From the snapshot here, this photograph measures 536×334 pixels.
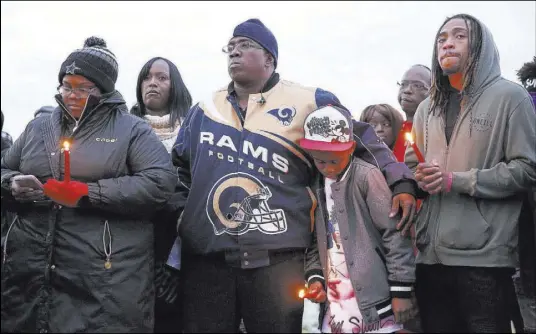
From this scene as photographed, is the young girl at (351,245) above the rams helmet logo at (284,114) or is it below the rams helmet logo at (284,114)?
below

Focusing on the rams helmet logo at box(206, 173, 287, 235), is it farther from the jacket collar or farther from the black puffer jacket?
the jacket collar

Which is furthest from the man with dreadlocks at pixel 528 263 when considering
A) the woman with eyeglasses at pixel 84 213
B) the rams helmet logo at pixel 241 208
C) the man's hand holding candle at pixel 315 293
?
the woman with eyeglasses at pixel 84 213

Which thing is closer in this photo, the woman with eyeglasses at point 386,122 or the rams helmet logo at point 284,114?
the rams helmet logo at point 284,114

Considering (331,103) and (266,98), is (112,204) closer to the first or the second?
(266,98)

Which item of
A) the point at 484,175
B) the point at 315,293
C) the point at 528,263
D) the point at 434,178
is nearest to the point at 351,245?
the point at 315,293

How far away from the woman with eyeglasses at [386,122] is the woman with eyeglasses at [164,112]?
1.61 meters

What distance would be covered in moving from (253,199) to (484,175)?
4.47 feet

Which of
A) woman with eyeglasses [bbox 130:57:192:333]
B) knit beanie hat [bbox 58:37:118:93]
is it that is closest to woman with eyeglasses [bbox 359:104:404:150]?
woman with eyeglasses [bbox 130:57:192:333]

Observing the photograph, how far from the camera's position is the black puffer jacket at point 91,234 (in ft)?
12.0

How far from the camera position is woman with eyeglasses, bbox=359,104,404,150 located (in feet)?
17.2

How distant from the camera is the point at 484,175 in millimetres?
3383

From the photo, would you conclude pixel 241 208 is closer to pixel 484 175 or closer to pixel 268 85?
pixel 268 85

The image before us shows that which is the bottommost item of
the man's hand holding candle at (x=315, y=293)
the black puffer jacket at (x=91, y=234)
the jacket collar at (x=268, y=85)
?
the man's hand holding candle at (x=315, y=293)

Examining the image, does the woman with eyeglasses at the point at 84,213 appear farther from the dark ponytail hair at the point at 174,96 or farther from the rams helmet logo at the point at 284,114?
the dark ponytail hair at the point at 174,96
